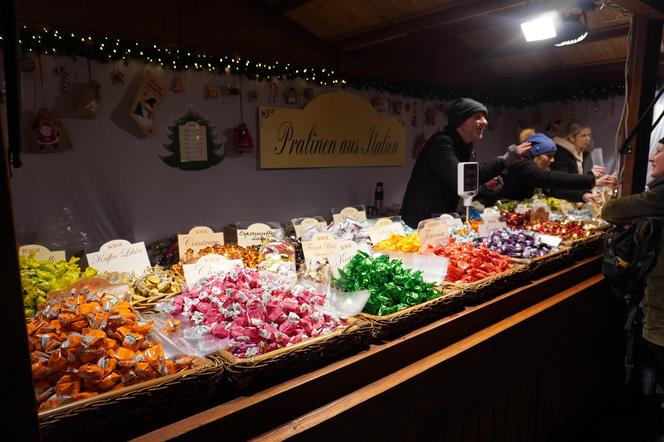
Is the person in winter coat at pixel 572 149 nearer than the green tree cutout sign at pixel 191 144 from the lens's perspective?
No

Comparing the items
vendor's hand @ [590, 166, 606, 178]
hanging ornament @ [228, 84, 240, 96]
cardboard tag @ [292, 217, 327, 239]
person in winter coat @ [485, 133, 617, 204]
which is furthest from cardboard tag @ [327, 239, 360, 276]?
hanging ornament @ [228, 84, 240, 96]

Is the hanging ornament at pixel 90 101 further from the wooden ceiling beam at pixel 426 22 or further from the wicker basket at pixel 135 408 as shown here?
the wicker basket at pixel 135 408

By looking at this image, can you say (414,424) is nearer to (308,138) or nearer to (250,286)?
(250,286)

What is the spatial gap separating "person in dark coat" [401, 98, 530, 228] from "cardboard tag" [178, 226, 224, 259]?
53.6 inches

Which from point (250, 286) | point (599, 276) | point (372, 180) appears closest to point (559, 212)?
point (599, 276)

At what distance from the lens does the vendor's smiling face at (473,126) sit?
280 cm

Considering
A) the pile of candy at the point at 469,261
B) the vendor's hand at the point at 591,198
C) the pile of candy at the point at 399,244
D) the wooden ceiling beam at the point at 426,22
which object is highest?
the wooden ceiling beam at the point at 426,22

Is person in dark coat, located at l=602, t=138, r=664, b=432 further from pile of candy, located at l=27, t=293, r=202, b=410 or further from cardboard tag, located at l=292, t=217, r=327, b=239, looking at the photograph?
pile of candy, located at l=27, t=293, r=202, b=410

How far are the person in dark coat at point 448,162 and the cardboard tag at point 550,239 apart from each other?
1.81ft

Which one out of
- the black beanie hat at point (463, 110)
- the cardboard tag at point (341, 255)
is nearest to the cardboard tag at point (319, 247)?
the cardboard tag at point (341, 255)

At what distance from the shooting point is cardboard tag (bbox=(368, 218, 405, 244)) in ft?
7.14

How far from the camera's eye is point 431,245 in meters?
2.00

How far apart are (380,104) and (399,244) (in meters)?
3.35

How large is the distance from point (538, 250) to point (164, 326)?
5.70 ft
